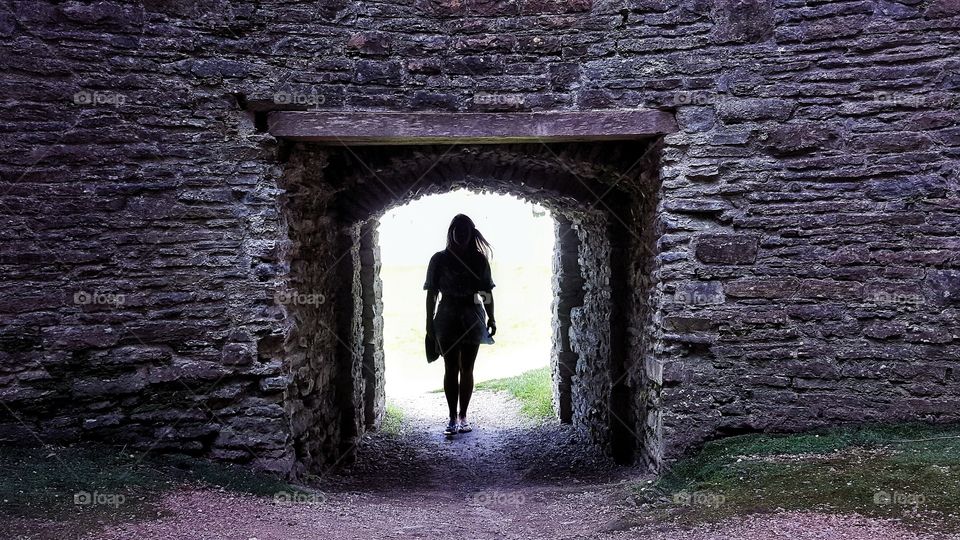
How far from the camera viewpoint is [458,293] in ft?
21.7

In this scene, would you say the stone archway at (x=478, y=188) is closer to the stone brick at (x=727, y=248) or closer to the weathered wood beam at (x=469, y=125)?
the weathered wood beam at (x=469, y=125)

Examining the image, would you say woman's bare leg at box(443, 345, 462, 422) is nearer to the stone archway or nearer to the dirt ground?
the dirt ground

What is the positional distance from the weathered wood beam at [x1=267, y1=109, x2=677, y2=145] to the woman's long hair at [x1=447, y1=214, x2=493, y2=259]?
2.10m

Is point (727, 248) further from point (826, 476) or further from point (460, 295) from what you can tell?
point (460, 295)

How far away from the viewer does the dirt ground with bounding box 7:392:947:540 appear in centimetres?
326

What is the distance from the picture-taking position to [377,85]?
4.38 meters

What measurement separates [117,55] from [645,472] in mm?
3980

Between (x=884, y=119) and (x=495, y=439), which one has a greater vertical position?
(x=884, y=119)

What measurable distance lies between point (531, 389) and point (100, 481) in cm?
652

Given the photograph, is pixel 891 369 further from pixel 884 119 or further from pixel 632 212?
pixel 632 212

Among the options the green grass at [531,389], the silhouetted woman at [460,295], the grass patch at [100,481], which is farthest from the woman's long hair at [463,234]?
the grass patch at [100,481]

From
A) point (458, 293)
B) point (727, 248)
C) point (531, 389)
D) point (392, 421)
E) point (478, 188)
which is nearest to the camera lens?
point (727, 248)

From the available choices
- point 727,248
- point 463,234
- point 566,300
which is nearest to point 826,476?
point 727,248

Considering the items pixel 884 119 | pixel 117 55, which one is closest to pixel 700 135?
pixel 884 119
